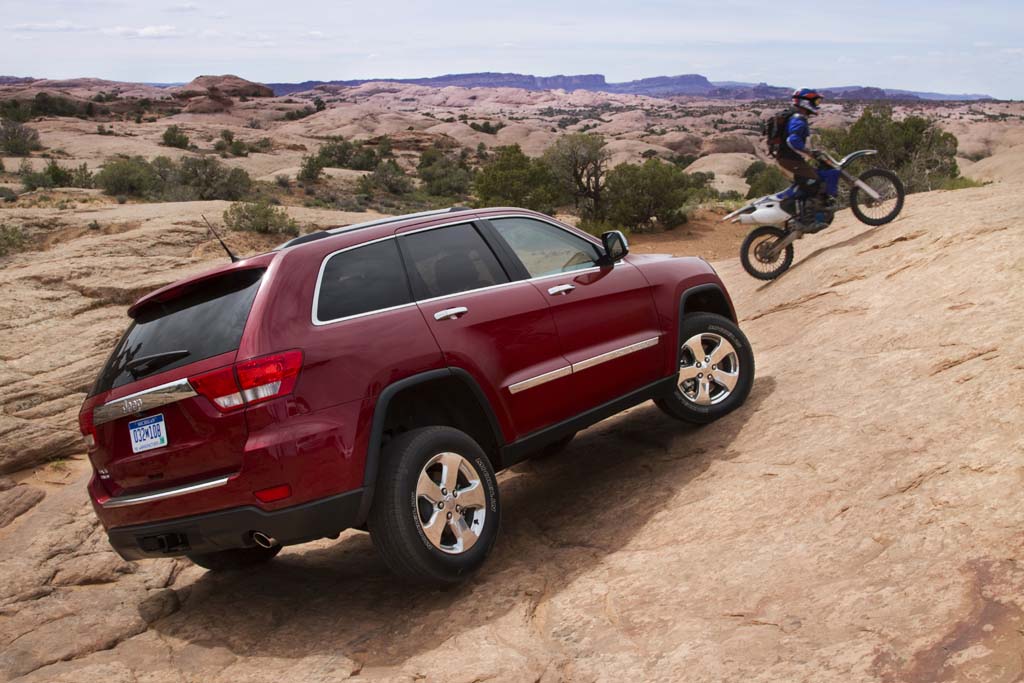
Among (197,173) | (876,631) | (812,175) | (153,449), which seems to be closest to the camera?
(876,631)

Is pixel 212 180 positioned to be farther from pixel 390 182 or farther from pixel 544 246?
pixel 544 246

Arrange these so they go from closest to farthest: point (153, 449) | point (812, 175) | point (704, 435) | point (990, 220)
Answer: point (153, 449) → point (704, 435) → point (990, 220) → point (812, 175)

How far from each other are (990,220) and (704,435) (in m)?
4.02


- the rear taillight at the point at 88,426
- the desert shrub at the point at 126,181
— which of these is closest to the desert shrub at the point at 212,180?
the desert shrub at the point at 126,181

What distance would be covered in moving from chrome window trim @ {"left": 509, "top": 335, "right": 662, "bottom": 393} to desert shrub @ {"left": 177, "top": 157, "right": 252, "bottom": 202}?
2080cm

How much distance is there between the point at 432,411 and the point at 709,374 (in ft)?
7.55

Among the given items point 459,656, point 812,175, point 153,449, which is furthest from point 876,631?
point 812,175

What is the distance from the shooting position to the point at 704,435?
19.7 feet

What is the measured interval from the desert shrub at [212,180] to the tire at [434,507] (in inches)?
850

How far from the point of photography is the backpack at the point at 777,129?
393 inches

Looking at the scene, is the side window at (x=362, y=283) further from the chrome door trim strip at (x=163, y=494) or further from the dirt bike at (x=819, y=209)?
the dirt bike at (x=819, y=209)

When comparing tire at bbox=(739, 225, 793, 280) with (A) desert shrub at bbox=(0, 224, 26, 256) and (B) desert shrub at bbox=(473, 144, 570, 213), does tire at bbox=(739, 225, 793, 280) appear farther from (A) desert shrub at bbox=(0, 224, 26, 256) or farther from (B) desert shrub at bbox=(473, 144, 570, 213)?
(B) desert shrub at bbox=(473, 144, 570, 213)

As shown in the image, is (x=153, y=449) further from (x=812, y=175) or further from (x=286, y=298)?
(x=812, y=175)

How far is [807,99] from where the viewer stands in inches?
392
